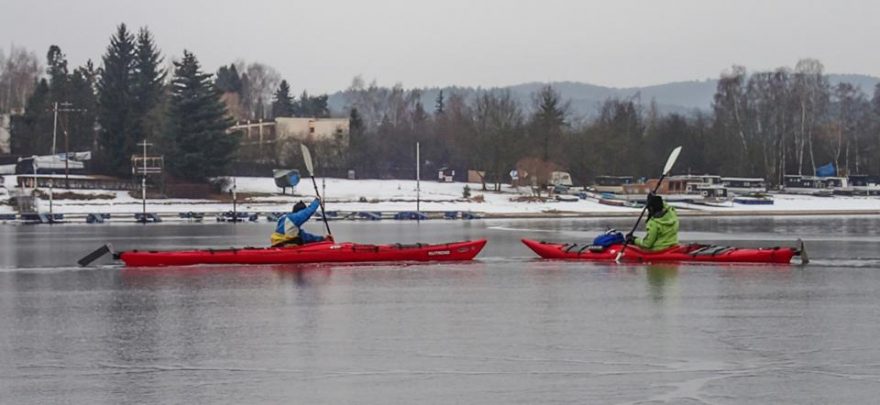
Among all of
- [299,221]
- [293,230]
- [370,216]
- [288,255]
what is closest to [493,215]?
[370,216]

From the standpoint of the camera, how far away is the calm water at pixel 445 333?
15820 millimetres

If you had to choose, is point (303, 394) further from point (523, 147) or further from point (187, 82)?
point (523, 147)

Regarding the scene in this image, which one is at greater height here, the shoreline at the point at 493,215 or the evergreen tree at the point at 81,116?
the evergreen tree at the point at 81,116

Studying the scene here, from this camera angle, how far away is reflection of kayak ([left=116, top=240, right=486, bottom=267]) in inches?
1308

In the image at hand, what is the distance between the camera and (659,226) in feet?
107

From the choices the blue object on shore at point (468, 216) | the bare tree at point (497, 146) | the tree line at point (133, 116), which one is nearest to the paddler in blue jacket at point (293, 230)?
the blue object on shore at point (468, 216)

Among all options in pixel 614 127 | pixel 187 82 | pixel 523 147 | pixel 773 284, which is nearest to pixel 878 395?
pixel 773 284

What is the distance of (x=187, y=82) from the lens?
284 ft

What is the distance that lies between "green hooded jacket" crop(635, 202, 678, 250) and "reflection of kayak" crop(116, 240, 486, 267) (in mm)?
6009

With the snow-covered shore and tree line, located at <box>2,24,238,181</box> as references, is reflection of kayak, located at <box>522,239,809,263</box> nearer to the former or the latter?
the snow-covered shore

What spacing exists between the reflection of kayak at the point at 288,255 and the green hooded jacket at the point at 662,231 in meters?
6.01

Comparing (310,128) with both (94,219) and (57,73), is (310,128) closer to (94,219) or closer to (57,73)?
(57,73)

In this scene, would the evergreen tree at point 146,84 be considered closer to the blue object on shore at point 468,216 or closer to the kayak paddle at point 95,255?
the blue object on shore at point 468,216

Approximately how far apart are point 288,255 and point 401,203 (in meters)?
50.9
